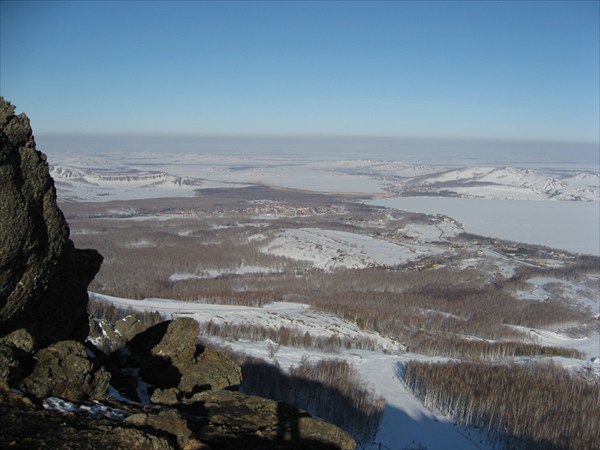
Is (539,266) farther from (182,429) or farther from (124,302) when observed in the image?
(182,429)

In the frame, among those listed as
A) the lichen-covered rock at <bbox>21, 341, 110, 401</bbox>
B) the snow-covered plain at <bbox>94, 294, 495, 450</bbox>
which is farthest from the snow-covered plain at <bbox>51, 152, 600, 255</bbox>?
the lichen-covered rock at <bbox>21, 341, 110, 401</bbox>

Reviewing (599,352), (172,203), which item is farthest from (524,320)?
(172,203)

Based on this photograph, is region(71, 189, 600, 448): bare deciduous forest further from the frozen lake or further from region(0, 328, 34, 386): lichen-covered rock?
region(0, 328, 34, 386): lichen-covered rock

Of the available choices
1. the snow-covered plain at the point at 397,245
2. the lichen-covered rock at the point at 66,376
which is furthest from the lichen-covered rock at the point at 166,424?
the snow-covered plain at the point at 397,245

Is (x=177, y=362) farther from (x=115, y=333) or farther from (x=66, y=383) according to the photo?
(x=115, y=333)

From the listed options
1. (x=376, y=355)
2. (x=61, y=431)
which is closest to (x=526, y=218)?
(x=376, y=355)

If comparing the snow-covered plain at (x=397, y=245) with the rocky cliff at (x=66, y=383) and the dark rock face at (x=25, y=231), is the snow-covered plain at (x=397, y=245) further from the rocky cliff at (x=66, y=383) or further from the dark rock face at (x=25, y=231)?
the dark rock face at (x=25, y=231)
